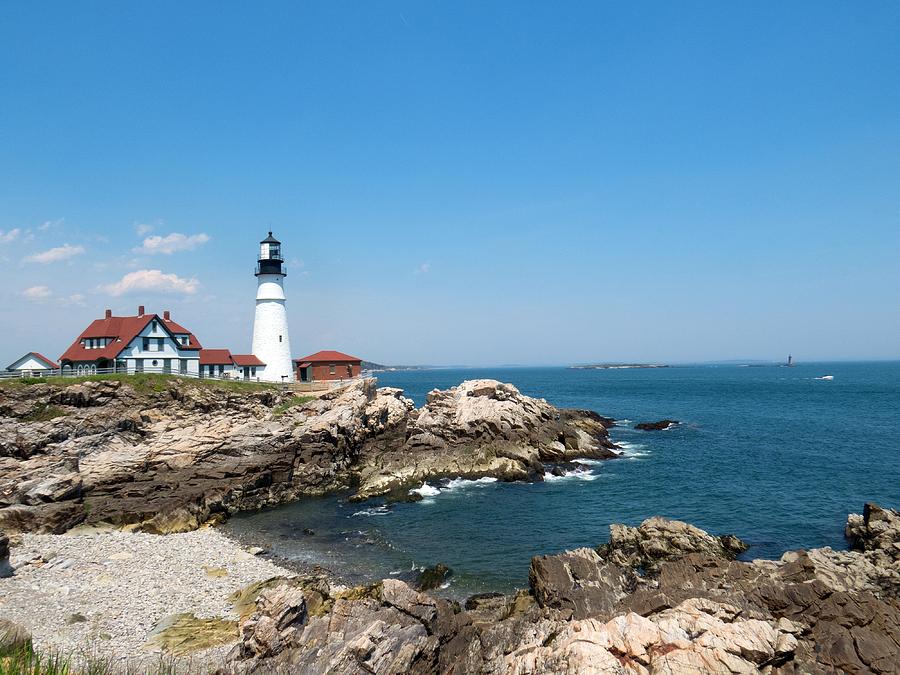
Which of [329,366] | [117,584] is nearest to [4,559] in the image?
[117,584]

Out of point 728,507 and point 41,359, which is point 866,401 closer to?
point 728,507

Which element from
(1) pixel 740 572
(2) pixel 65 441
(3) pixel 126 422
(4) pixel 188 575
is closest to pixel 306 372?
(3) pixel 126 422

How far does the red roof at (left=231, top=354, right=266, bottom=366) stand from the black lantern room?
854 cm

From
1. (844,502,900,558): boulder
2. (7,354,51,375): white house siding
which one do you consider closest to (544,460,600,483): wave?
(844,502,900,558): boulder

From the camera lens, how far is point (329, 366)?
56.1 m

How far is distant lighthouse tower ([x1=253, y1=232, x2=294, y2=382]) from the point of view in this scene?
52781mm

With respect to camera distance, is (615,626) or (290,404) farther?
(290,404)

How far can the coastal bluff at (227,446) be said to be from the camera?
2783 cm

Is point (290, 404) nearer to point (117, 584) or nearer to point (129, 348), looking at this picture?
point (129, 348)

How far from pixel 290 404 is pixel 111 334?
60.3 ft

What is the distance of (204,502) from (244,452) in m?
4.60

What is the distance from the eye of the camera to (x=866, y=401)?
275ft

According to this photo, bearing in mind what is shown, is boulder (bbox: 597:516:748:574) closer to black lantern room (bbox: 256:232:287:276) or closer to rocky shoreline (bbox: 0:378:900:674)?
rocky shoreline (bbox: 0:378:900:674)

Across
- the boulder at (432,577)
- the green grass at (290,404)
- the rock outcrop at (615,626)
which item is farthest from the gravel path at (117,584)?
the green grass at (290,404)
